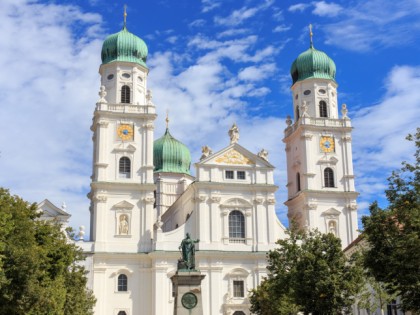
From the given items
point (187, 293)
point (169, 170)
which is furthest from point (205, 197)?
point (187, 293)

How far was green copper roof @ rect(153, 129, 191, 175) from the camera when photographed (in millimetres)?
78500

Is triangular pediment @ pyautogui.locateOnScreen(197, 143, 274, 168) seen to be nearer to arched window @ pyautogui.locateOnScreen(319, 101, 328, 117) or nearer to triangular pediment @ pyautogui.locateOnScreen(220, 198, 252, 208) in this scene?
triangular pediment @ pyautogui.locateOnScreen(220, 198, 252, 208)

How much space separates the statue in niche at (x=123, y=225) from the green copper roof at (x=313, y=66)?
919 inches

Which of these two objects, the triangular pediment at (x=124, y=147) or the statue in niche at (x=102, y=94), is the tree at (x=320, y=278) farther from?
the statue in niche at (x=102, y=94)

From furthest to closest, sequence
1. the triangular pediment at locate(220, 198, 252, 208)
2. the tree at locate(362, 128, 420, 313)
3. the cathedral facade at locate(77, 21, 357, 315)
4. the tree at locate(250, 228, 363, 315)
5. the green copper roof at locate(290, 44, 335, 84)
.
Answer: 1. the green copper roof at locate(290, 44, 335, 84)
2. the triangular pediment at locate(220, 198, 252, 208)
3. the cathedral facade at locate(77, 21, 357, 315)
4. the tree at locate(250, 228, 363, 315)
5. the tree at locate(362, 128, 420, 313)

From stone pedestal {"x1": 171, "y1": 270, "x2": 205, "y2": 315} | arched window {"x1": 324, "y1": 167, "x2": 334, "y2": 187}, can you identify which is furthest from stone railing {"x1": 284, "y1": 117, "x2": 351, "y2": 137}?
stone pedestal {"x1": 171, "y1": 270, "x2": 205, "y2": 315}

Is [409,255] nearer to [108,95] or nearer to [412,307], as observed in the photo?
[412,307]

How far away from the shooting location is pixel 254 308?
1907 inches

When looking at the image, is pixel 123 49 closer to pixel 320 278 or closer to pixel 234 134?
pixel 234 134

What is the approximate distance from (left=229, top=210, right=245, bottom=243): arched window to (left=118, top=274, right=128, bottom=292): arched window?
33.6 ft

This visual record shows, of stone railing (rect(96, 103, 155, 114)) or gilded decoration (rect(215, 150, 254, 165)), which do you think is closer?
gilded decoration (rect(215, 150, 254, 165))

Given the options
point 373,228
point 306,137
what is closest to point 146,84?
point 306,137

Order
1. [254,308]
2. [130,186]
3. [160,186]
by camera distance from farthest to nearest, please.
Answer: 1. [160,186]
2. [130,186]
3. [254,308]

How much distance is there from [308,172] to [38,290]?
37359 mm
